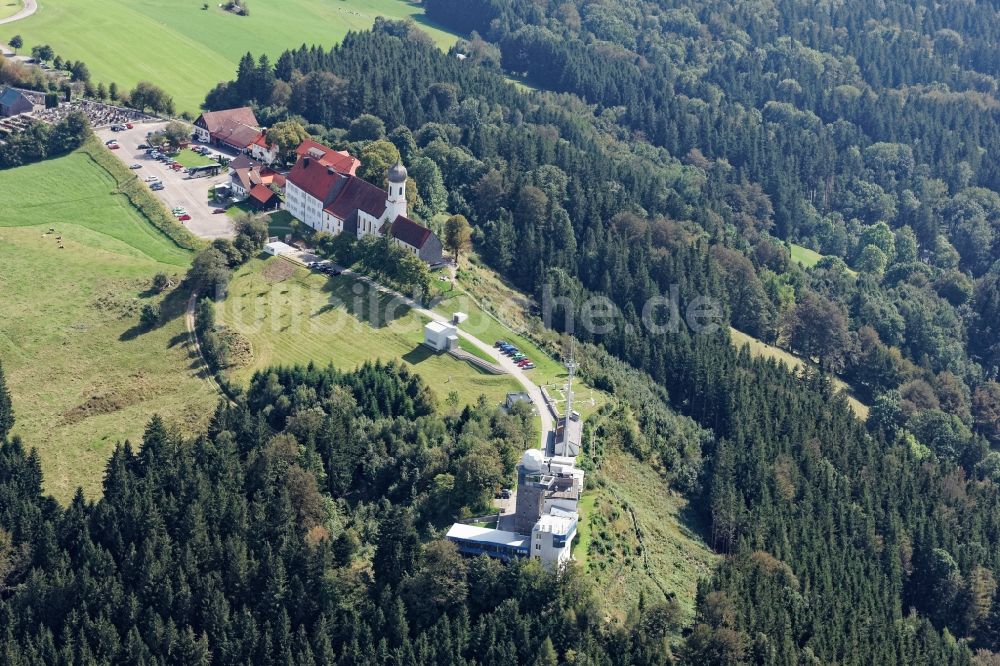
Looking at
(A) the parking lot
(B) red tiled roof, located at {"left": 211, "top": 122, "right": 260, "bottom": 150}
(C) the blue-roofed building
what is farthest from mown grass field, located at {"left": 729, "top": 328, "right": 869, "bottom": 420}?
(C) the blue-roofed building

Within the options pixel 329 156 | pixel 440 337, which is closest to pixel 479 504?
pixel 440 337

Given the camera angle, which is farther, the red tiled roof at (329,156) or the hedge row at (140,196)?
the red tiled roof at (329,156)

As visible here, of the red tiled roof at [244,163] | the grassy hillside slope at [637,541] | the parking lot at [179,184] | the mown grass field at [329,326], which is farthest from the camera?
the red tiled roof at [244,163]

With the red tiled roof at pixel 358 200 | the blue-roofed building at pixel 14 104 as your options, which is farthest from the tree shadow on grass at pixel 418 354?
the blue-roofed building at pixel 14 104

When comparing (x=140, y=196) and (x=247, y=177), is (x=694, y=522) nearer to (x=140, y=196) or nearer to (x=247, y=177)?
(x=247, y=177)

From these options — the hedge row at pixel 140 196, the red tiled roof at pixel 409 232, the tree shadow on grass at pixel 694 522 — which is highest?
the red tiled roof at pixel 409 232

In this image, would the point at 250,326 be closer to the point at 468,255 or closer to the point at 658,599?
the point at 468,255

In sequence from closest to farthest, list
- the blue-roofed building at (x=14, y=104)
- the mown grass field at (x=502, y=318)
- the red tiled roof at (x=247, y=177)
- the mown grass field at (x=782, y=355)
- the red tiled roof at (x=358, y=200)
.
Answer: the mown grass field at (x=502, y=318)
the red tiled roof at (x=358, y=200)
the red tiled roof at (x=247, y=177)
the mown grass field at (x=782, y=355)
the blue-roofed building at (x=14, y=104)

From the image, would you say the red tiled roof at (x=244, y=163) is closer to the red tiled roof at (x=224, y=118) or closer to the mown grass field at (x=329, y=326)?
the red tiled roof at (x=224, y=118)
